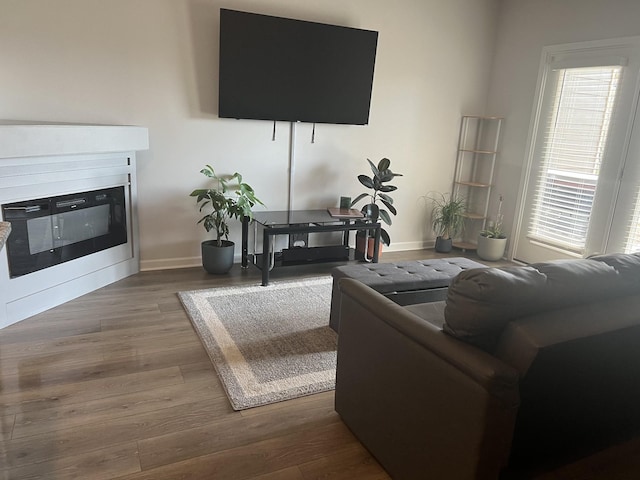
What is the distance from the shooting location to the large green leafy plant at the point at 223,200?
13.2 ft

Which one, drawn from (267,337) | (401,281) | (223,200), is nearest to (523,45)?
(401,281)

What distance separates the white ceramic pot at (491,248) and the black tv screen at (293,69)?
1855 millimetres

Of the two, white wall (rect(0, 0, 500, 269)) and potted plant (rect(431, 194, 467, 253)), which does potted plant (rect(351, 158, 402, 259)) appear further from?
potted plant (rect(431, 194, 467, 253))

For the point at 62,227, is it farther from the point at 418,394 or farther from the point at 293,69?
the point at 418,394

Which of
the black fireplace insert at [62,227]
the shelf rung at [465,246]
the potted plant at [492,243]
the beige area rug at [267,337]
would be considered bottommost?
the beige area rug at [267,337]

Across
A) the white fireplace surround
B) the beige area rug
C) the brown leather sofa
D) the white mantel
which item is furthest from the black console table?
the brown leather sofa

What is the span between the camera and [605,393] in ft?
5.82

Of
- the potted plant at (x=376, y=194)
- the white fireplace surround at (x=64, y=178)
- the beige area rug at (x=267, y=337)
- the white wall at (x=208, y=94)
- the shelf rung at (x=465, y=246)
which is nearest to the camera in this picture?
the beige area rug at (x=267, y=337)

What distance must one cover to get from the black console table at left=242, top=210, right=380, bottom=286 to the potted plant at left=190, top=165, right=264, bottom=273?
0.15 meters

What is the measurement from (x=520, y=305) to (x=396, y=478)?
0.88 meters

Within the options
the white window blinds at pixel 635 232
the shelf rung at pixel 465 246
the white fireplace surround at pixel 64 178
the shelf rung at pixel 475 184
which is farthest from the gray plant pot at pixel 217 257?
the white window blinds at pixel 635 232

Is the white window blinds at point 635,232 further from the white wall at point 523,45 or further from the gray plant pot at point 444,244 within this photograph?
the gray plant pot at point 444,244

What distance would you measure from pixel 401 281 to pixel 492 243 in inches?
96.0

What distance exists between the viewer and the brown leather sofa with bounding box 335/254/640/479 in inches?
56.6
